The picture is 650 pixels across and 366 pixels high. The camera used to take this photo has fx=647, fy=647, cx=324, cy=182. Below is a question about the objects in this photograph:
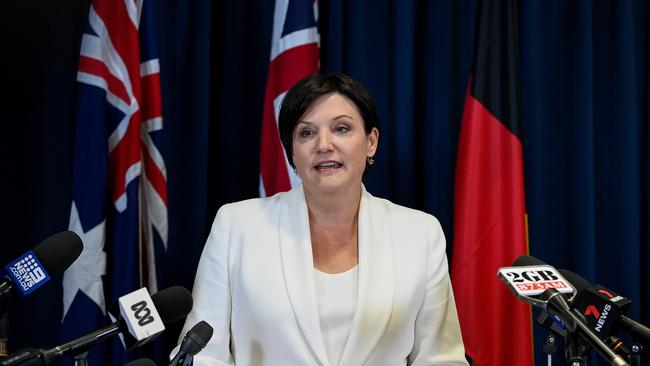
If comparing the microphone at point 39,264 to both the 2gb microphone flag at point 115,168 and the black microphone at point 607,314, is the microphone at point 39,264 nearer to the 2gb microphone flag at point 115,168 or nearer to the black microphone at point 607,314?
the 2gb microphone flag at point 115,168

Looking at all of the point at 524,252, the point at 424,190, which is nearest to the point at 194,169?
the point at 424,190

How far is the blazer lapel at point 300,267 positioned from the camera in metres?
1.94

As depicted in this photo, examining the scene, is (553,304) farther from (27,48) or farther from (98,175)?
(27,48)

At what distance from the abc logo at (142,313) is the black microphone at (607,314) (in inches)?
34.6

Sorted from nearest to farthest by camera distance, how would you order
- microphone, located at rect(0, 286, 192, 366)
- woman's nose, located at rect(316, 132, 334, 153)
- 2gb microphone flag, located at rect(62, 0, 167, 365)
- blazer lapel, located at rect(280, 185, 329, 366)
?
microphone, located at rect(0, 286, 192, 366), blazer lapel, located at rect(280, 185, 329, 366), woman's nose, located at rect(316, 132, 334, 153), 2gb microphone flag, located at rect(62, 0, 167, 365)

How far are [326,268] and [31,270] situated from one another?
1.06 m

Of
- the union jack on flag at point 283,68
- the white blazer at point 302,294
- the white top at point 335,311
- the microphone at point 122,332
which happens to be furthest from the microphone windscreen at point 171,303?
the union jack on flag at point 283,68

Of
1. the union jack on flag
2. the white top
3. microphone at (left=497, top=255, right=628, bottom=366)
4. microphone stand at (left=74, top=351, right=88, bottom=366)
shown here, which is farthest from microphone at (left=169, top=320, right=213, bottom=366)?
the union jack on flag

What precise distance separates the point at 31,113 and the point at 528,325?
2158mm

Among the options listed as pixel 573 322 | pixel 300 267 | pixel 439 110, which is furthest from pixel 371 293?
pixel 439 110

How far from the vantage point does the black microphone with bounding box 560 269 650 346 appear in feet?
4.15

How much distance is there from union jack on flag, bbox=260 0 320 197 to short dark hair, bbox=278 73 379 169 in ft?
1.45

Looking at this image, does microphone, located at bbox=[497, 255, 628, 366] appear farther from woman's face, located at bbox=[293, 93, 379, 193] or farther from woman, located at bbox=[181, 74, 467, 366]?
woman's face, located at bbox=[293, 93, 379, 193]

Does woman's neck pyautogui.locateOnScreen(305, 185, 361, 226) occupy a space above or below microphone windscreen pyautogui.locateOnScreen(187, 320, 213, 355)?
above
